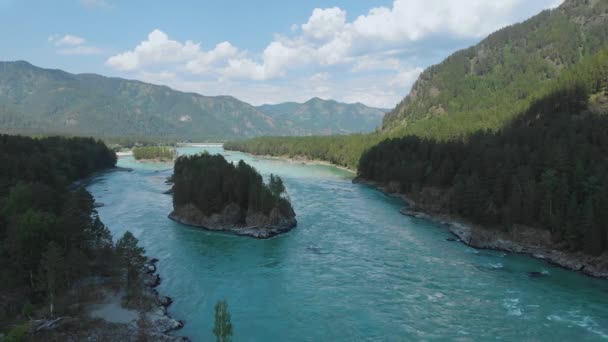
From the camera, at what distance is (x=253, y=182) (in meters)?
80.8

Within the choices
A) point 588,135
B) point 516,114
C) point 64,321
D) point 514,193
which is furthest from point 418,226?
point 516,114

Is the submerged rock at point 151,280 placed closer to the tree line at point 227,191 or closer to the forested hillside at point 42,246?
the forested hillside at point 42,246

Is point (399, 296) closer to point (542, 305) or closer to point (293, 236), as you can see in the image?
point (542, 305)

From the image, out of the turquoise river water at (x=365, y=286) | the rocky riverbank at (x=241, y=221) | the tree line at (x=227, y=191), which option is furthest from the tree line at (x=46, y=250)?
the tree line at (x=227, y=191)

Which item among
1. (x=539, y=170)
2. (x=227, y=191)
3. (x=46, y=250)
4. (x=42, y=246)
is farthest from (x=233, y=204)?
(x=539, y=170)

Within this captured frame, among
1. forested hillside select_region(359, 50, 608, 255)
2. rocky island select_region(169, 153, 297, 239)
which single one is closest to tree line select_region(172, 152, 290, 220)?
rocky island select_region(169, 153, 297, 239)

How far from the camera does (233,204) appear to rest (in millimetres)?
78188

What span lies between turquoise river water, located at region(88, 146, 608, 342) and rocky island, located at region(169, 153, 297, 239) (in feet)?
10.2

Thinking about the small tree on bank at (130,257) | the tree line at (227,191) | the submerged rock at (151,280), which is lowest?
the submerged rock at (151,280)

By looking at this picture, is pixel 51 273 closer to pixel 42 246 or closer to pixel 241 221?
pixel 42 246

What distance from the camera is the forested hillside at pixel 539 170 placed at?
196 ft

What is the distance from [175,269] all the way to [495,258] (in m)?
46.1

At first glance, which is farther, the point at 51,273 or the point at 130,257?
the point at 130,257

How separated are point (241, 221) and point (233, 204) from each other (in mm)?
3961
